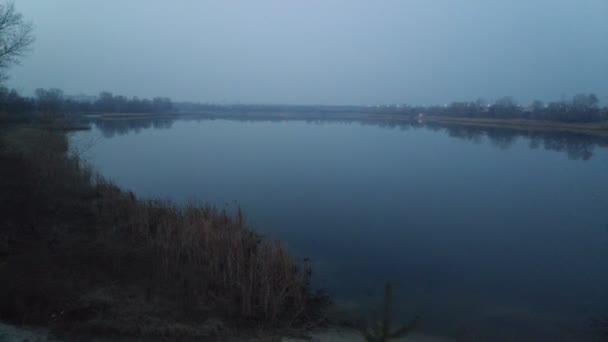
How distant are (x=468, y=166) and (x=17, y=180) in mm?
20594

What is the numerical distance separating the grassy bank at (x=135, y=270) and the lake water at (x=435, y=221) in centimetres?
156

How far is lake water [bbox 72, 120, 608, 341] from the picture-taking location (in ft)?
25.0

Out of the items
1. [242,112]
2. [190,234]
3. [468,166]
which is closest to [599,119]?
[468,166]

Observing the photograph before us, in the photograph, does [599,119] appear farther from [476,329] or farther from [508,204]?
[476,329]

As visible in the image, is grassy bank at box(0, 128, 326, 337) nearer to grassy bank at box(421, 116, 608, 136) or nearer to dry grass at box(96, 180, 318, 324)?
dry grass at box(96, 180, 318, 324)

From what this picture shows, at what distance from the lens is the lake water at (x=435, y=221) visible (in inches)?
300

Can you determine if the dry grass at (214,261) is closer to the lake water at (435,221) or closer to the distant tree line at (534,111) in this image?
the lake water at (435,221)

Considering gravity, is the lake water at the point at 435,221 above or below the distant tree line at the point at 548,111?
below

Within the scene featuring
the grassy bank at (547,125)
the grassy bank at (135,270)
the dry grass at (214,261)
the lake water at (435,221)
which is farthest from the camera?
the grassy bank at (547,125)

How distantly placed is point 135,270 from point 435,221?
333 inches

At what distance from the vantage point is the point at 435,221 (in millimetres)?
Result: 12875

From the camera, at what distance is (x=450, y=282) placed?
8.57 metres

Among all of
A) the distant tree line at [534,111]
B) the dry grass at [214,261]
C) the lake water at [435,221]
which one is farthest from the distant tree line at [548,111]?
the dry grass at [214,261]

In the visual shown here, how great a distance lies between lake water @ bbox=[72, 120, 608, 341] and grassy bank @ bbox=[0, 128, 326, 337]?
1.56 meters
